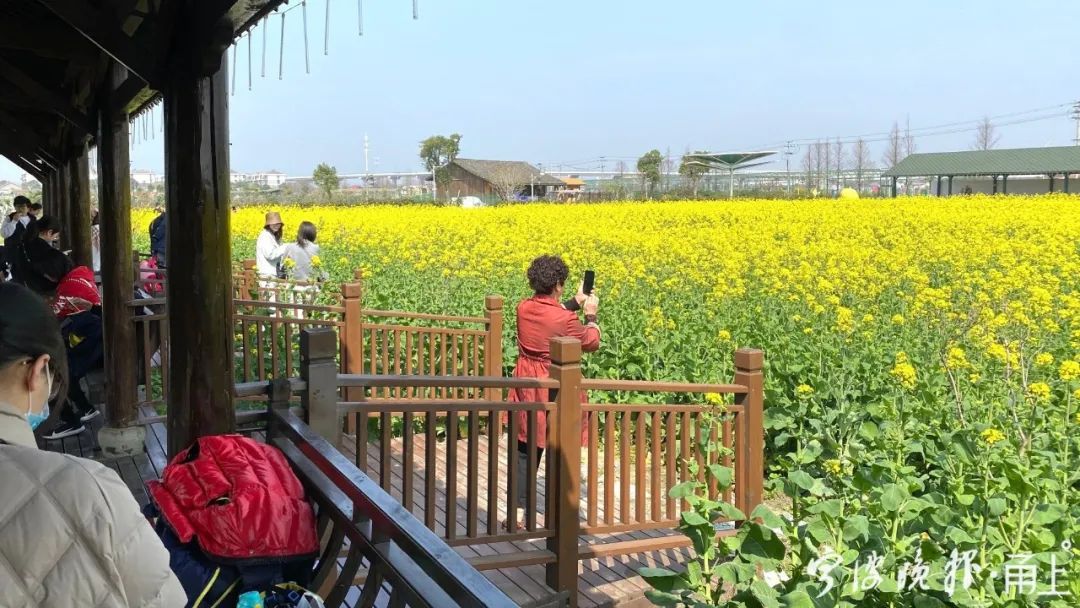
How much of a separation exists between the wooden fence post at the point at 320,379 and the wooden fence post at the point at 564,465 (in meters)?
1.22

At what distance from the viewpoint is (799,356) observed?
7.16 meters

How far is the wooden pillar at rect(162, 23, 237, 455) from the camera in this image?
345 cm

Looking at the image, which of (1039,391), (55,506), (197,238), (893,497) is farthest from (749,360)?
(55,506)

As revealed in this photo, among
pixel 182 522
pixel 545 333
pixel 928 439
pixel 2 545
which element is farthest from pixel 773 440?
pixel 2 545

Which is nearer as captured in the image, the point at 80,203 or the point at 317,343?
the point at 317,343

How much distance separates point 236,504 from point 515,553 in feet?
7.22

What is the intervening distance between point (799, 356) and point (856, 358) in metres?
0.64

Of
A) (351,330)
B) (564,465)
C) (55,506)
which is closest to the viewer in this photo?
(55,506)

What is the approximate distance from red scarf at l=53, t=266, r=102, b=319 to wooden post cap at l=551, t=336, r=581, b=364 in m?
3.64

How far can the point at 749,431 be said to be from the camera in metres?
5.15

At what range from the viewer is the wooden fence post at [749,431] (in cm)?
510

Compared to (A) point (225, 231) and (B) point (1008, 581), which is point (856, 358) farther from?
(A) point (225, 231)

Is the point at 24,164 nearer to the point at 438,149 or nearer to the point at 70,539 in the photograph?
the point at 70,539

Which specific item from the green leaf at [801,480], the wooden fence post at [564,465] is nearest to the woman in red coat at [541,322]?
the wooden fence post at [564,465]
